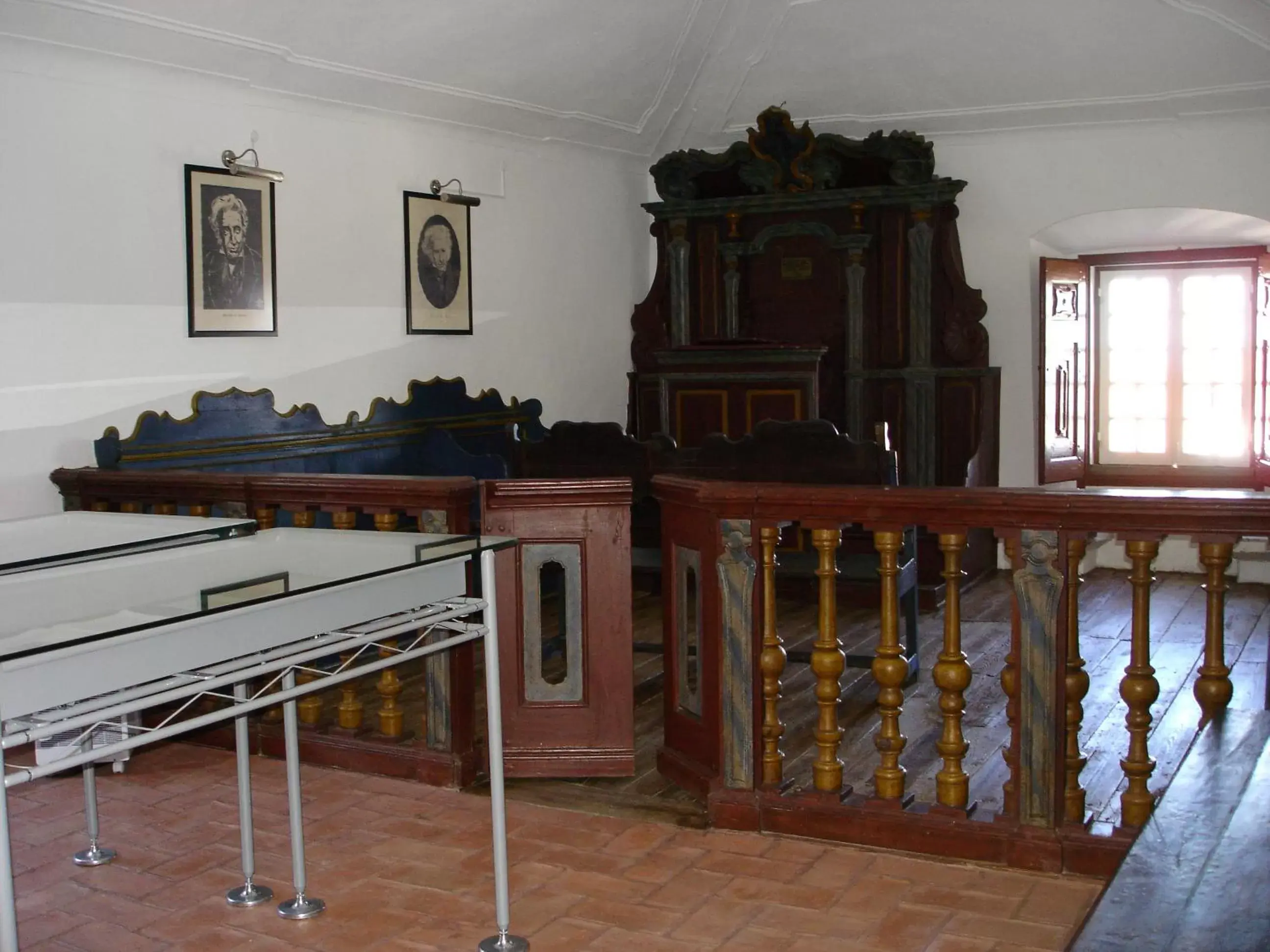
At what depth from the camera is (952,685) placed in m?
3.61

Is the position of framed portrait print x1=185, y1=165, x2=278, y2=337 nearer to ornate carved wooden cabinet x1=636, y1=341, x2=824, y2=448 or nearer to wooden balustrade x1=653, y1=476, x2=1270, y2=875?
ornate carved wooden cabinet x1=636, y1=341, x2=824, y2=448

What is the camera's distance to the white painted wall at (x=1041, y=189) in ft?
28.2

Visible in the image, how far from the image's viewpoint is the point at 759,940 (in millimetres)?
3270

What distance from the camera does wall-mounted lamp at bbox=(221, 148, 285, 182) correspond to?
638 centimetres

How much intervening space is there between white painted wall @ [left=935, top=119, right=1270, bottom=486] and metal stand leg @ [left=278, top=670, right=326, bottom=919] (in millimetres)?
6795

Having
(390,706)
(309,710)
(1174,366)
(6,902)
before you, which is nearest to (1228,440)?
(1174,366)

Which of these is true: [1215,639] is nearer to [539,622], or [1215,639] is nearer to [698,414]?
[539,622]

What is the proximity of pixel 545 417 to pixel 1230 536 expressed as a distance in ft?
20.4

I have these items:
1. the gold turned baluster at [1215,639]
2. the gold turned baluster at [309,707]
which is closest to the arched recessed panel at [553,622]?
the gold turned baluster at [309,707]

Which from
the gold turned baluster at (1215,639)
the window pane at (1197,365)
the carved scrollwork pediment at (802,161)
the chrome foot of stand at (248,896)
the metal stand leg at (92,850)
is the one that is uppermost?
the carved scrollwork pediment at (802,161)

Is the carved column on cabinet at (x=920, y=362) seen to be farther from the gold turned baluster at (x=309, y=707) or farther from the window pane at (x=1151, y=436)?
the gold turned baluster at (x=309, y=707)

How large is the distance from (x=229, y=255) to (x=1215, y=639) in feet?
16.1

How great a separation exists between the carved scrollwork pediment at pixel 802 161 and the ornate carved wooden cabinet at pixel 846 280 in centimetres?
1

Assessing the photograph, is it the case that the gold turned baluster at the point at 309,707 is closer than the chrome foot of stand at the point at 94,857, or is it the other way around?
the chrome foot of stand at the point at 94,857
